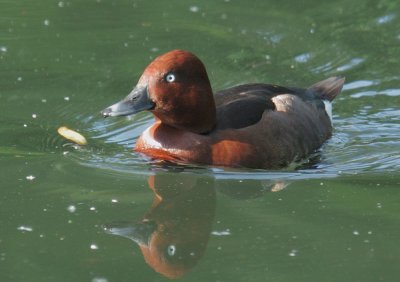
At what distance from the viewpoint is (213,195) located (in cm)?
677

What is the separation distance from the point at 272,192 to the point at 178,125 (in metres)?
1.10

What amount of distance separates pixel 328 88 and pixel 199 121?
6.05 feet

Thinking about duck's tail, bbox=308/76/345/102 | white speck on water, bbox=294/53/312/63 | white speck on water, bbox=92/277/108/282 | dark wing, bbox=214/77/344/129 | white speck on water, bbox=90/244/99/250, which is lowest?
white speck on water, bbox=92/277/108/282

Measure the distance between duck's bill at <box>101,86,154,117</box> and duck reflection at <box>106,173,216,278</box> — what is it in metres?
0.52

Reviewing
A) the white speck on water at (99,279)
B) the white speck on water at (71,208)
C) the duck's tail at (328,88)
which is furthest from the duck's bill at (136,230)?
the duck's tail at (328,88)

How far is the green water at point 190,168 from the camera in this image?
5586mm

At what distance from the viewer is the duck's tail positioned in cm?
888

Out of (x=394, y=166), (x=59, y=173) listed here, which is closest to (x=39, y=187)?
(x=59, y=173)

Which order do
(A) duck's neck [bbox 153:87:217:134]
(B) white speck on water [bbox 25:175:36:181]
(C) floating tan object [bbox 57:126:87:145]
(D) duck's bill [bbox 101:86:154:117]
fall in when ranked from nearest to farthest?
(B) white speck on water [bbox 25:175:36:181] < (D) duck's bill [bbox 101:86:154:117] < (A) duck's neck [bbox 153:87:217:134] < (C) floating tan object [bbox 57:126:87:145]

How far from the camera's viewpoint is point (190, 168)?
7289mm

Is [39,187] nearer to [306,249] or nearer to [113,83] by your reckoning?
[306,249]

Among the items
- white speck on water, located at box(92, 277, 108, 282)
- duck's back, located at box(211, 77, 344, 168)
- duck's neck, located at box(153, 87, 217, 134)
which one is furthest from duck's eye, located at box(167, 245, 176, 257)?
duck's neck, located at box(153, 87, 217, 134)

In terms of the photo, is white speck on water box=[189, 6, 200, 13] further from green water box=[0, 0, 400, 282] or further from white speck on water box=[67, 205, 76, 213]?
white speck on water box=[67, 205, 76, 213]

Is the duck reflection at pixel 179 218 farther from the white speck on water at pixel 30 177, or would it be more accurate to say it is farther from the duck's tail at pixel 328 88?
the duck's tail at pixel 328 88
